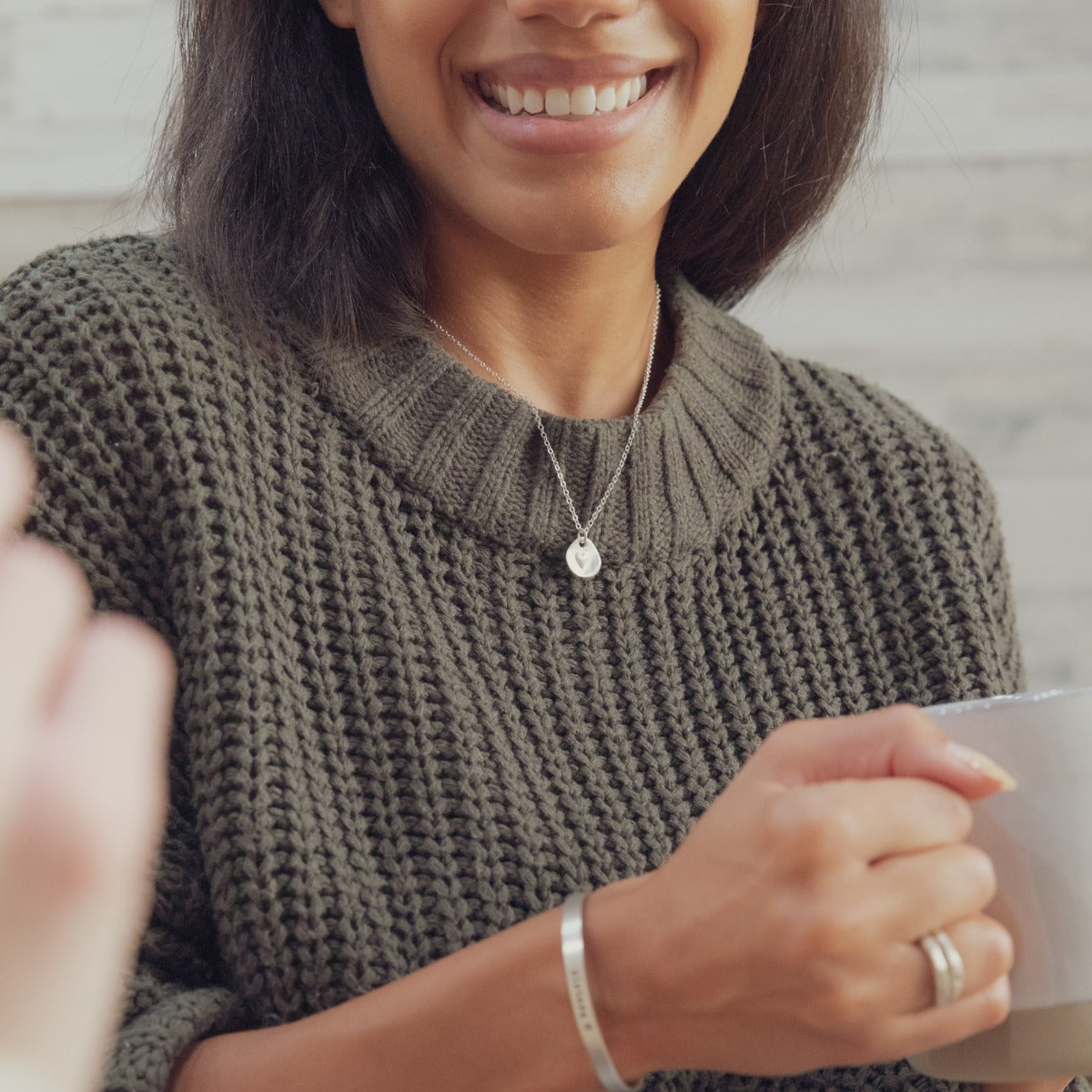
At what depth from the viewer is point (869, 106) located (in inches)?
42.9

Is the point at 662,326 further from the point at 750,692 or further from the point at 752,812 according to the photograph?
the point at 752,812

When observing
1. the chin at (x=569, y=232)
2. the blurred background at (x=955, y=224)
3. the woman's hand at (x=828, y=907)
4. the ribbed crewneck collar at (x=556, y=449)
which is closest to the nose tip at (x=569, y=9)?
the chin at (x=569, y=232)

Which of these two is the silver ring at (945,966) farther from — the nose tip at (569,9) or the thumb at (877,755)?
the nose tip at (569,9)

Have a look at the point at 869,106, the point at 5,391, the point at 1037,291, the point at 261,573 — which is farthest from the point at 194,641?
the point at 1037,291

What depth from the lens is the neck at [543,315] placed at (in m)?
0.92

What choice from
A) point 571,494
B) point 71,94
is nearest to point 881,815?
point 571,494

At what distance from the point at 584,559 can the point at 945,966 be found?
427 millimetres

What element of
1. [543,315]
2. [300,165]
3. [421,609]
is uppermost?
[300,165]

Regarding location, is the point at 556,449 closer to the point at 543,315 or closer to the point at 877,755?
the point at 543,315

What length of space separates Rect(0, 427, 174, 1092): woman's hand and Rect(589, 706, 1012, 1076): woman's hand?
32 cm

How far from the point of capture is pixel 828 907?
471 mm

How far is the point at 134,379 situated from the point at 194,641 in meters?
0.15

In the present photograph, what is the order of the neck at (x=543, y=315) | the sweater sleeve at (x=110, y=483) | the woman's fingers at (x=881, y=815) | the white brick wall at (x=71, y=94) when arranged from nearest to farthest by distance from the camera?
the woman's fingers at (x=881, y=815) < the sweater sleeve at (x=110, y=483) < the neck at (x=543, y=315) < the white brick wall at (x=71, y=94)

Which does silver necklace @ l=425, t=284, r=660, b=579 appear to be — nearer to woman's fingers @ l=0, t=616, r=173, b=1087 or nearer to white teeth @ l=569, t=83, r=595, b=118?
white teeth @ l=569, t=83, r=595, b=118
